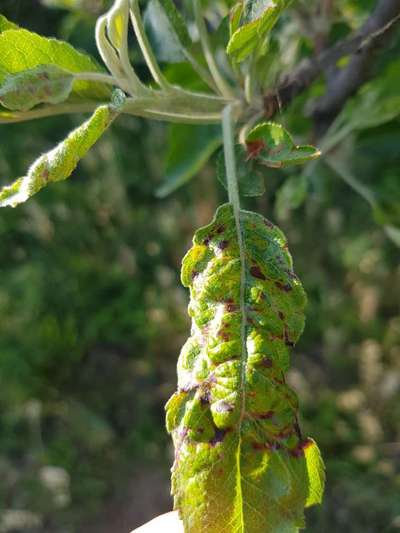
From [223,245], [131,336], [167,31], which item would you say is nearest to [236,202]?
[223,245]

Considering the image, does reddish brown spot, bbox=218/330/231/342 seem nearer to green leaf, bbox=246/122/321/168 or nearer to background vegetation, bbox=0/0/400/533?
green leaf, bbox=246/122/321/168

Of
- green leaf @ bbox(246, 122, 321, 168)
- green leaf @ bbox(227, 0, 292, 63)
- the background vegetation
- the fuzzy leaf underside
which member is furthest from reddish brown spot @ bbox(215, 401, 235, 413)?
the background vegetation

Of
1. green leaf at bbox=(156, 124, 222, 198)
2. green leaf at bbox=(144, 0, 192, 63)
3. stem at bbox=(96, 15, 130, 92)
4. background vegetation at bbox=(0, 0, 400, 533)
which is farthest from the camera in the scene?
background vegetation at bbox=(0, 0, 400, 533)

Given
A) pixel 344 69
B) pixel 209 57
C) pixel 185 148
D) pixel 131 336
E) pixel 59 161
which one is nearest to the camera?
pixel 59 161

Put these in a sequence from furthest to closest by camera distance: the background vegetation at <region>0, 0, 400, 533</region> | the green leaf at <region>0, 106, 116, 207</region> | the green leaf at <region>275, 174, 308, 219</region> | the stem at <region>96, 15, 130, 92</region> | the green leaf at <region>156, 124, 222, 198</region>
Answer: the background vegetation at <region>0, 0, 400, 533</region> → the green leaf at <region>156, 124, 222, 198</region> → the green leaf at <region>275, 174, 308, 219</region> → the stem at <region>96, 15, 130, 92</region> → the green leaf at <region>0, 106, 116, 207</region>

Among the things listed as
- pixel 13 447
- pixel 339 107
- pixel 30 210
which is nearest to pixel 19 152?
pixel 30 210

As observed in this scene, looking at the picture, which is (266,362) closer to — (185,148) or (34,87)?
(34,87)

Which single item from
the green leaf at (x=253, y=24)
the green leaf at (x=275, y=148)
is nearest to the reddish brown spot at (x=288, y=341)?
the green leaf at (x=275, y=148)

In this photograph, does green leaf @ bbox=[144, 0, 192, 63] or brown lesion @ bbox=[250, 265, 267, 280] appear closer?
brown lesion @ bbox=[250, 265, 267, 280]
